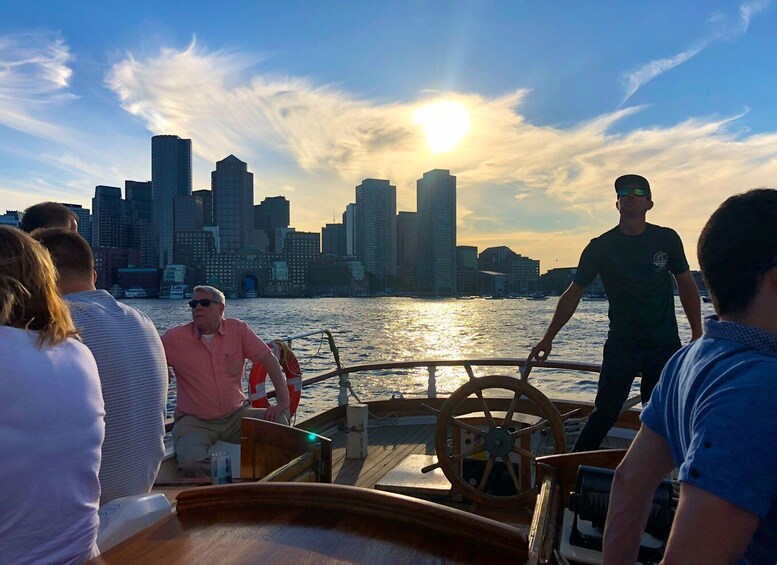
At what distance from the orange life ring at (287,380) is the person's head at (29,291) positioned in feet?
9.59

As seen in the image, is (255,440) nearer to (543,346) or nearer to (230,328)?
(230,328)

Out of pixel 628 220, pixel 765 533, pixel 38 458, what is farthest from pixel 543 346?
pixel 38 458

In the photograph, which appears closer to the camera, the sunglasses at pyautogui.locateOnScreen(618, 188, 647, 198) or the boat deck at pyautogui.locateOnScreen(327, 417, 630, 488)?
the sunglasses at pyautogui.locateOnScreen(618, 188, 647, 198)

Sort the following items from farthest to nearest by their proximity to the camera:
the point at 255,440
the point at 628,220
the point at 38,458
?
the point at 628,220, the point at 255,440, the point at 38,458

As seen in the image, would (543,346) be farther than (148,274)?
No

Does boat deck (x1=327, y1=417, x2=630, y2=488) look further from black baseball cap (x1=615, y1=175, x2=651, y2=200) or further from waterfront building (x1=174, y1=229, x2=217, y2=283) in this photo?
waterfront building (x1=174, y1=229, x2=217, y2=283)

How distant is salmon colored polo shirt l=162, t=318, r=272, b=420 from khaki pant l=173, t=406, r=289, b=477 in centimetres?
4

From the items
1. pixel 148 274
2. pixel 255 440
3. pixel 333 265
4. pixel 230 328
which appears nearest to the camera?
pixel 255 440

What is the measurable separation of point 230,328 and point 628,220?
8.16 ft

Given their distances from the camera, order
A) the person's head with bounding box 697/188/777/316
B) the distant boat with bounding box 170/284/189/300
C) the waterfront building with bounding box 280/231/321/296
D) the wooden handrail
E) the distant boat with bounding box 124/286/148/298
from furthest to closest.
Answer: the waterfront building with bounding box 280/231/321/296 < the distant boat with bounding box 124/286/148/298 < the distant boat with bounding box 170/284/189/300 < the wooden handrail < the person's head with bounding box 697/188/777/316

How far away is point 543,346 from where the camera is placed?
10.7ft

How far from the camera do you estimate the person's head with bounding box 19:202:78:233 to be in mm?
2680

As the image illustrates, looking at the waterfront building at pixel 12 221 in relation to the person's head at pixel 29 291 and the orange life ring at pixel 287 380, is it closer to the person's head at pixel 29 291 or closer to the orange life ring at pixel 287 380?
the person's head at pixel 29 291

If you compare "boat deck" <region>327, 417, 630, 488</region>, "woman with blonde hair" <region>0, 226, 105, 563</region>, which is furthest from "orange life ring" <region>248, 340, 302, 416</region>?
"woman with blonde hair" <region>0, 226, 105, 563</region>
